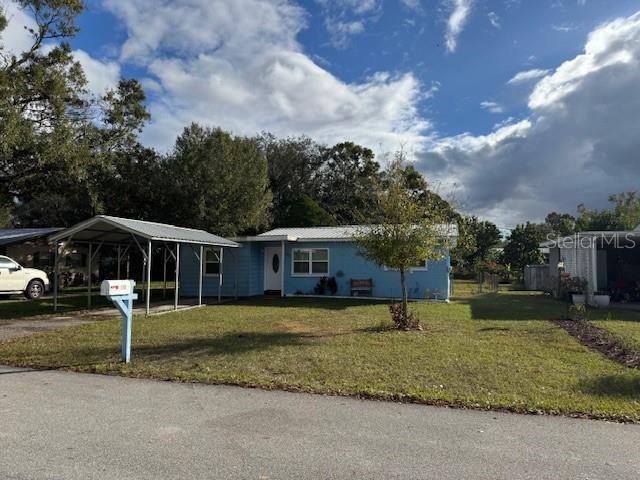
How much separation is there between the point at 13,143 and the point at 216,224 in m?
15.4

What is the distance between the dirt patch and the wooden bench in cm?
795

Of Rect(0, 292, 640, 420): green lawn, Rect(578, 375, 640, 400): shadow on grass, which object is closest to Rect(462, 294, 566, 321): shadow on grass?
Rect(0, 292, 640, 420): green lawn

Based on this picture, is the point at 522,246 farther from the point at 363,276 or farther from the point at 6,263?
the point at 6,263

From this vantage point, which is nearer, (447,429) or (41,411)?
(447,429)

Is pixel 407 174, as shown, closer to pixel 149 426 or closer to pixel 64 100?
pixel 149 426

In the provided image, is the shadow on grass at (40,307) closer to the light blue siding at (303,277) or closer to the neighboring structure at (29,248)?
the light blue siding at (303,277)

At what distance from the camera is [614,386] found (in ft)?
21.4

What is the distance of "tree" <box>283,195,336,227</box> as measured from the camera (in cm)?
3459

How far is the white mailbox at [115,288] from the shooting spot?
7.55 metres

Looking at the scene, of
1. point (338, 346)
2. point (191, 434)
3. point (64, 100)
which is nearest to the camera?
point (191, 434)

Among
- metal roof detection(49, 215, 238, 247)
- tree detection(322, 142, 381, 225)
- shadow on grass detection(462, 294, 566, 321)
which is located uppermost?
tree detection(322, 142, 381, 225)

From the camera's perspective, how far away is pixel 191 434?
4.72 m

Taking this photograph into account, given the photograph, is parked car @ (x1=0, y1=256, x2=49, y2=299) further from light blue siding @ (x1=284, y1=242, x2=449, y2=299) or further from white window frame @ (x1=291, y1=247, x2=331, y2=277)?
white window frame @ (x1=291, y1=247, x2=331, y2=277)

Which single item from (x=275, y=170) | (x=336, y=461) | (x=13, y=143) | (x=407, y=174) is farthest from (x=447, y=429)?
(x=275, y=170)
